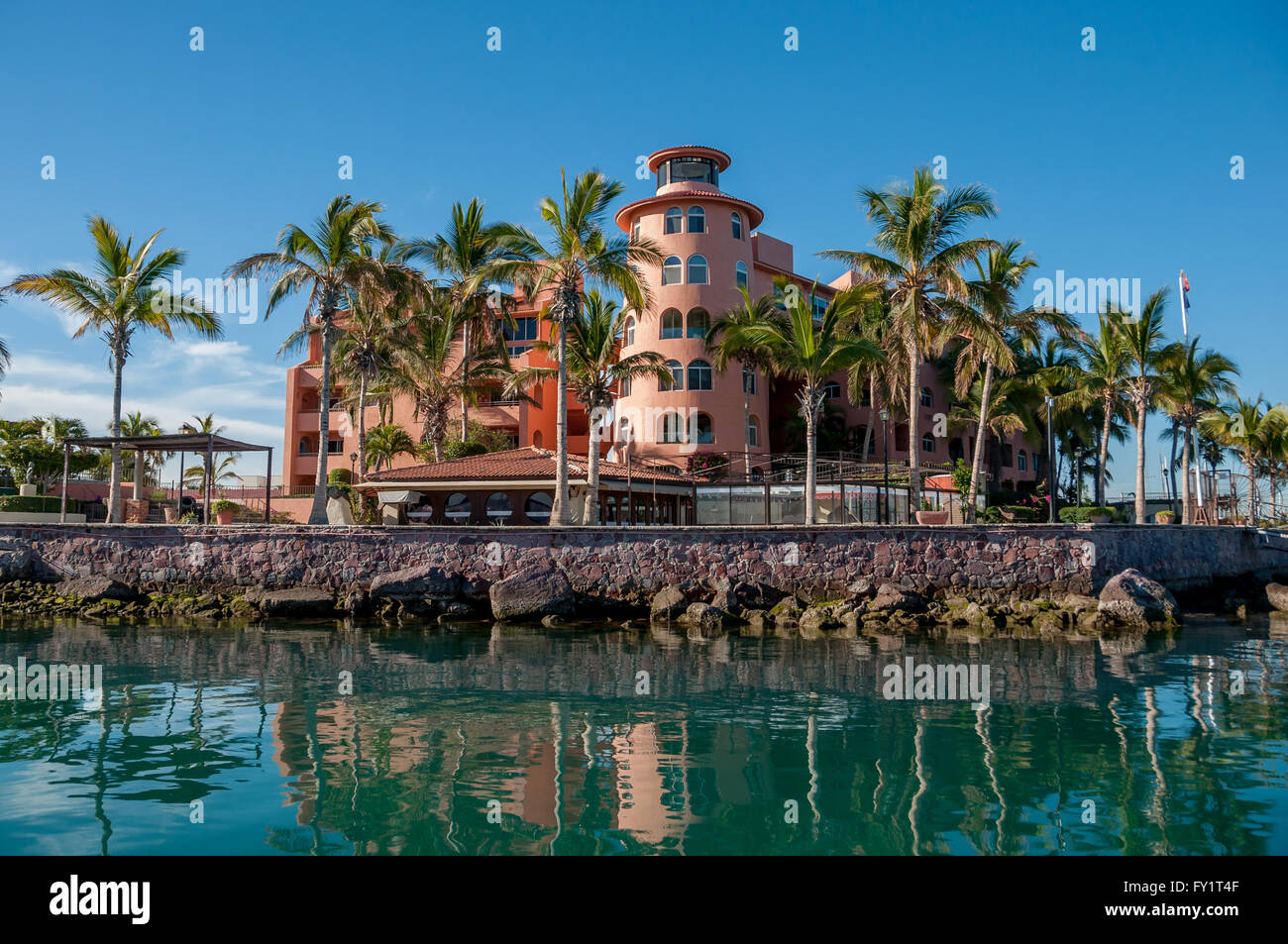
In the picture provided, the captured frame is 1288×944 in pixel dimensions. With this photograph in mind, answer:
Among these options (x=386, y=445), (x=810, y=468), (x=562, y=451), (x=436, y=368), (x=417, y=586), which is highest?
(x=436, y=368)

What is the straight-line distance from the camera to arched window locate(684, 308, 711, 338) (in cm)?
3961

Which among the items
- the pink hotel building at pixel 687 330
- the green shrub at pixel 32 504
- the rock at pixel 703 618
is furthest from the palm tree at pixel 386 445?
the rock at pixel 703 618

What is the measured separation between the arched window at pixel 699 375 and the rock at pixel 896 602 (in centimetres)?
1882

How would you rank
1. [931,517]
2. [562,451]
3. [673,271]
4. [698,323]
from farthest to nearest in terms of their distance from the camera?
1. [673,271]
2. [698,323]
3. [562,451]
4. [931,517]

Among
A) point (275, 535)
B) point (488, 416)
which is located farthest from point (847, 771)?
point (488, 416)

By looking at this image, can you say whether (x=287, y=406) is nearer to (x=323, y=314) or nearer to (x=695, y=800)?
(x=323, y=314)

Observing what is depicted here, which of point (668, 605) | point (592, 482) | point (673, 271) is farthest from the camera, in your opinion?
point (673, 271)

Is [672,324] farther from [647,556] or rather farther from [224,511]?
[224,511]

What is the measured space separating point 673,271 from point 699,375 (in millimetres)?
4936

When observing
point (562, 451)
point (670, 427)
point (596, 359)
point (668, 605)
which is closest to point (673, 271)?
point (670, 427)

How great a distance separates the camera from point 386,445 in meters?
41.2

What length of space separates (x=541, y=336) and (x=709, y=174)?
1193 cm

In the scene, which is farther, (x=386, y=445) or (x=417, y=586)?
(x=386, y=445)

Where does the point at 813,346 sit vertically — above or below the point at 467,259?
below
